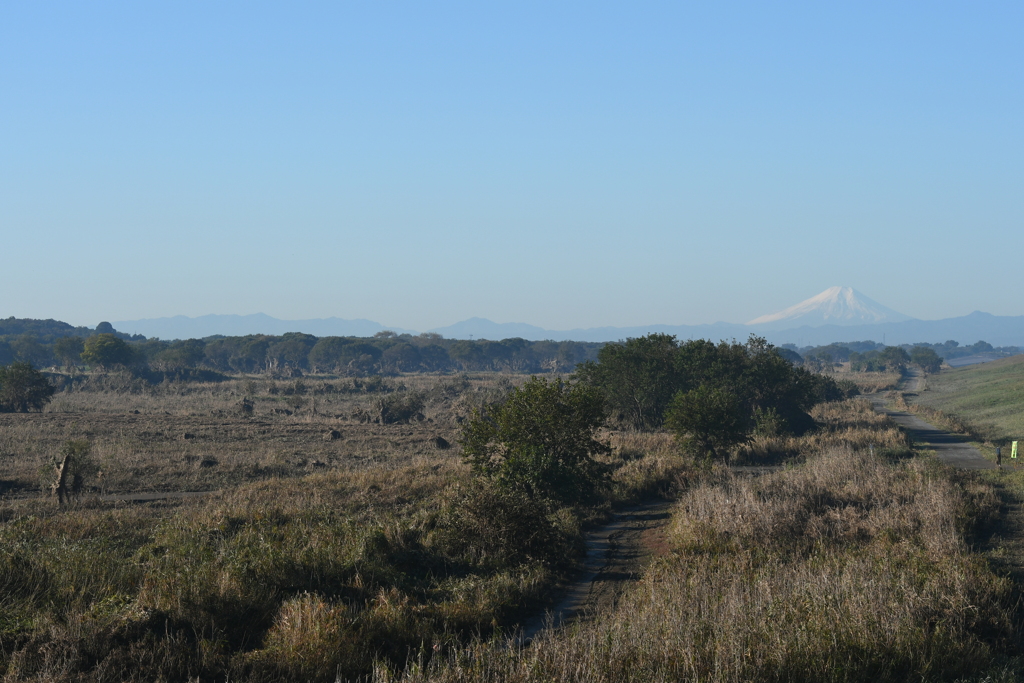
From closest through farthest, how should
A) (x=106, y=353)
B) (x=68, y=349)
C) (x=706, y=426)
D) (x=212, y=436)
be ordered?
(x=706, y=426) < (x=212, y=436) < (x=106, y=353) < (x=68, y=349)

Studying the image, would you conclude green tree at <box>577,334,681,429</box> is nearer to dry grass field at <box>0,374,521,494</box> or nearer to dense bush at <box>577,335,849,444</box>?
dense bush at <box>577,335,849,444</box>

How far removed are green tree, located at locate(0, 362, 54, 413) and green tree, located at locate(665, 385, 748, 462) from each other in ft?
169

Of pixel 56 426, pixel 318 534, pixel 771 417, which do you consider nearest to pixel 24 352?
pixel 56 426

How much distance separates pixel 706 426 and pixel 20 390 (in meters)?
54.0

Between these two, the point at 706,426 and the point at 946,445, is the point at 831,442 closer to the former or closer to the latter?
the point at 946,445

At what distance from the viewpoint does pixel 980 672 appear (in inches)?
352

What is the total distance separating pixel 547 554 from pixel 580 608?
3140 mm

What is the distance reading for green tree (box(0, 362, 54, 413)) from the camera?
191 feet

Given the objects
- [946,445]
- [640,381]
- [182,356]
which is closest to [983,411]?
[946,445]

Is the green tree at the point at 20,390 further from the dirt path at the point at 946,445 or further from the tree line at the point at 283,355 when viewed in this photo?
the dirt path at the point at 946,445

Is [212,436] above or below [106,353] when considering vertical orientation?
below

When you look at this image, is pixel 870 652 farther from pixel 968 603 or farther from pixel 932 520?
pixel 932 520

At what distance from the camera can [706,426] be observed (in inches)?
1355

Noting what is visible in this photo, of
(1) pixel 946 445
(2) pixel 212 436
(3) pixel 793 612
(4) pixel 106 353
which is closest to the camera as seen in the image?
(3) pixel 793 612
